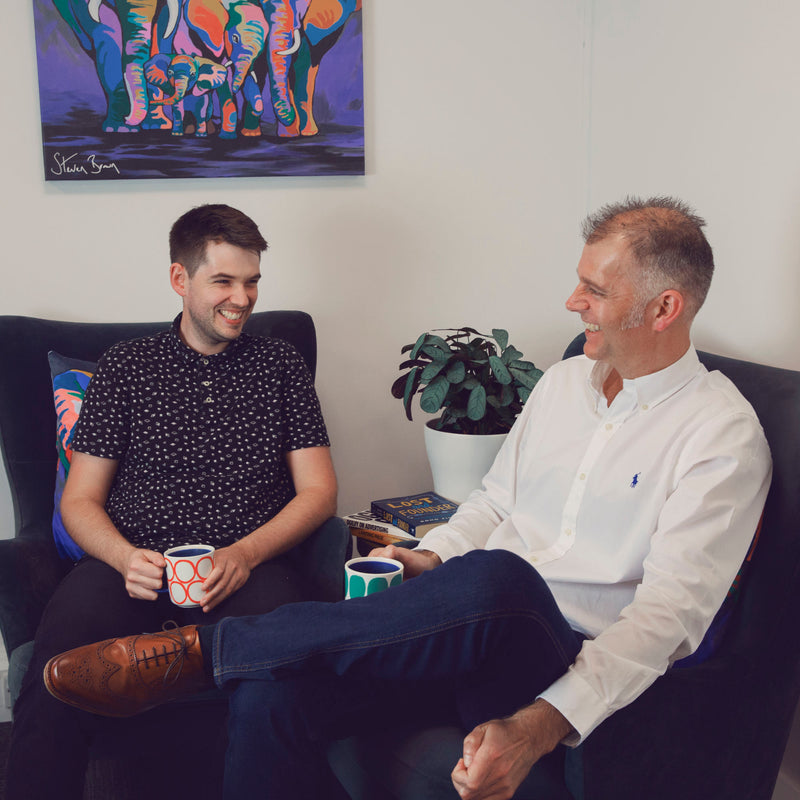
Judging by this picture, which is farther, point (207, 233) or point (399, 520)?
point (399, 520)

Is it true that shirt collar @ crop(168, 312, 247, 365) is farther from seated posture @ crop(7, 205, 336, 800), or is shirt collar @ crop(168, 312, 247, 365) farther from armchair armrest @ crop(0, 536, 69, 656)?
armchair armrest @ crop(0, 536, 69, 656)

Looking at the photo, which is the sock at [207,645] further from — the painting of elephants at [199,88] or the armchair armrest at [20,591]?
the painting of elephants at [199,88]

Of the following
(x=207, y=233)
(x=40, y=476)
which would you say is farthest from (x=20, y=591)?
(x=207, y=233)

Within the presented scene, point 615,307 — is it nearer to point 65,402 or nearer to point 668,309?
point 668,309

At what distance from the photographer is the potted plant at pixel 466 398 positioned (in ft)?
6.64

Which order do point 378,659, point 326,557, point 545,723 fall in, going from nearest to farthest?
1. point 545,723
2. point 378,659
3. point 326,557

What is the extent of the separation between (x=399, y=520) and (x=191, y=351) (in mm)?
638

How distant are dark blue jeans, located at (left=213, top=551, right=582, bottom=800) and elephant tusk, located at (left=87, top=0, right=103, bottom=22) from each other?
5.46 feet

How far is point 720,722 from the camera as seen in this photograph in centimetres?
121

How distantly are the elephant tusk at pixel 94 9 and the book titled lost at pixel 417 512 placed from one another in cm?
146

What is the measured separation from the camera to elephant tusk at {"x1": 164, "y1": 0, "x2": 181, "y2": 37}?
2.09 meters

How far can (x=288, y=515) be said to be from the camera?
Answer: 1.76 m

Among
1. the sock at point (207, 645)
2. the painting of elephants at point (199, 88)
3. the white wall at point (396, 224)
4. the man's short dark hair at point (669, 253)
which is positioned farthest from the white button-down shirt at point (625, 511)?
the painting of elephants at point (199, 88)

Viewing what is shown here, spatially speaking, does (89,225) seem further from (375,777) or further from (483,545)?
(375,777)
